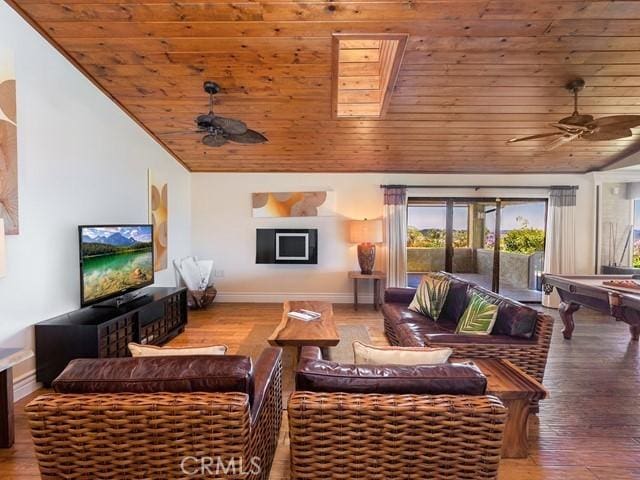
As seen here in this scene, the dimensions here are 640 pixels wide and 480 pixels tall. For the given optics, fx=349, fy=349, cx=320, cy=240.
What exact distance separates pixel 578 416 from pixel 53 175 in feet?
15.6

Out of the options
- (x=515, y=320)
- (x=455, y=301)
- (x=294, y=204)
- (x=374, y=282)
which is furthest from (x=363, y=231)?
(x=515, y=320)

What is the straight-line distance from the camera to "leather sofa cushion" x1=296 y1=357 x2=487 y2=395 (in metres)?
1.38

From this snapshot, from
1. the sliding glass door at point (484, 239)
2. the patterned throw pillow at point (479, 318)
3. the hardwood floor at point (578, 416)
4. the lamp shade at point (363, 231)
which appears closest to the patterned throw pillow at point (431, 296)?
the patterned throw pillow at point (479, 318)

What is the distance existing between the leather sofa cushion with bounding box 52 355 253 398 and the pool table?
3.53 m

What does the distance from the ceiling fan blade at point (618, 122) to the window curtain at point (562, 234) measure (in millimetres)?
2963

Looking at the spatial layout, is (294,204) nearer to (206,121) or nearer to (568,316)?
(206,121)

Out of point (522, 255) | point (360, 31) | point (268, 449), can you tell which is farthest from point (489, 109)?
point (268, 449)

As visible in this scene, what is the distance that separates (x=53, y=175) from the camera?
321 cm

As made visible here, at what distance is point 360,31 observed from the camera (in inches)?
116

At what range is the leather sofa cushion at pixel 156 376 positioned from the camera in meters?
1.34

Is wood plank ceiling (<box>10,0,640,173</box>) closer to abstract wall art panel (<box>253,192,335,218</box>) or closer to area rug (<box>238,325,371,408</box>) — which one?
abstract wall art panel (<box>253,192,335,218</box>)

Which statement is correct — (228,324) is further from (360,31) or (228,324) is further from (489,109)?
(489,109)

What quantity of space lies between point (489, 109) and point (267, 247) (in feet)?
13.0

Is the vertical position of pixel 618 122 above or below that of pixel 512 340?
above
